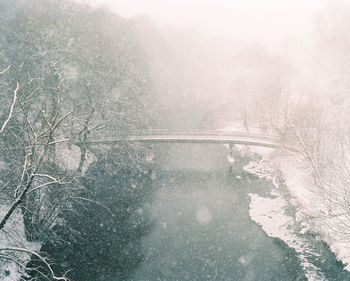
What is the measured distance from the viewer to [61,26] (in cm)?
3572

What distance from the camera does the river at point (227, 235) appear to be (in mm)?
14812

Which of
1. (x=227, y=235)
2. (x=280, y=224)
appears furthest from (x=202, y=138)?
(x=227, y=235)

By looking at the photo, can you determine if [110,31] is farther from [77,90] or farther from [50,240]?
[50,240]

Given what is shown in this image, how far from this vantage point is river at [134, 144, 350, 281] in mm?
14812

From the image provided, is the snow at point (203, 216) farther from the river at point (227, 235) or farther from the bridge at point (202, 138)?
the bridge at point (202, 138)

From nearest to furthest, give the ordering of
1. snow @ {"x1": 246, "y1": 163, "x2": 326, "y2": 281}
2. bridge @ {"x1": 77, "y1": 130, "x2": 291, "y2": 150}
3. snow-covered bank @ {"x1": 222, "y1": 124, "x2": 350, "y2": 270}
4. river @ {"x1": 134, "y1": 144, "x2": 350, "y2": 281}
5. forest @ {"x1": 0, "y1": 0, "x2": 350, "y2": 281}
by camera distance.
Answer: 1. forest @ {"x1": 0, "y1": 0, "x2": 350, "y2": 281}
2. river @ {"x1": 134, "y1": 144, "x2": 350, "y2": 281}
3. snow @ {"x1": 246, "y1": 163, "x2": 326, "y2": 281}
4. snow-covered bank @ {"x1": 222, "y1": 124, "x2": 350, "y2": 270}
5. bridge @ {"x1": 77, "y1": 130, "x2": 291, "y2": 150}

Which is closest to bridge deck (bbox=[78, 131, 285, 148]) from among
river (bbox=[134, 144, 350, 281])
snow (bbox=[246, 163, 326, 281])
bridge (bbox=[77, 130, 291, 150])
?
bridge (bbox=[77, 130, 291, 150])

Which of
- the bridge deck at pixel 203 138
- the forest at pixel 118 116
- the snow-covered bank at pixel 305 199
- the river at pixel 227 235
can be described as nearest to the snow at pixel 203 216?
the river at pixel 227 235

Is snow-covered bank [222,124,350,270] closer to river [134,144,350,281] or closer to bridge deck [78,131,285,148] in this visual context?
river [134,144,350,281]

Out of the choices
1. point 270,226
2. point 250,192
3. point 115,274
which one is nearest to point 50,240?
point 115,274

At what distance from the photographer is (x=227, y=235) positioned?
58.7 feet

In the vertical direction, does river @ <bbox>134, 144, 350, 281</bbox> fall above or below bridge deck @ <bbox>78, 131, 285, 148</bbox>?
below

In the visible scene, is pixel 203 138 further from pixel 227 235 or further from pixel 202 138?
pixel 227 235

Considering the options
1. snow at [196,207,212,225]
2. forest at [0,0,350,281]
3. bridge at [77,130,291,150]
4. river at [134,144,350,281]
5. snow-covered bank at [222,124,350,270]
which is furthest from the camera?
bridge at [77,130,291,150]
